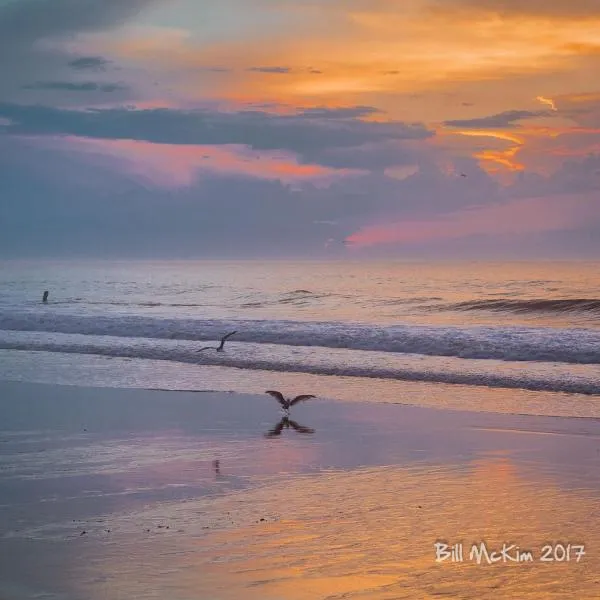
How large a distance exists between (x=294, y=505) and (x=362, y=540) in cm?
119

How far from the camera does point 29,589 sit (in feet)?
18.9

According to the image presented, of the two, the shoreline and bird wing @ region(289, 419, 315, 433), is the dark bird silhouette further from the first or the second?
the shoreline

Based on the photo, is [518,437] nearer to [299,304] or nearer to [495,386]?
[495,386]

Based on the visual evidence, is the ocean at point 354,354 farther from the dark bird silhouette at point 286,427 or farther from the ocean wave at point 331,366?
the dark bird silhouette at point 286,427

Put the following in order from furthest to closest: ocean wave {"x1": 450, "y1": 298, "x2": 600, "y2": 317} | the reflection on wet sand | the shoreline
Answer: ocean wave {"x1": 450, "y1": 298, "x2": 600, "y2": 317} → the shoreline → the reflection on wet sand

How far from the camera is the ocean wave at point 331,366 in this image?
643 inches

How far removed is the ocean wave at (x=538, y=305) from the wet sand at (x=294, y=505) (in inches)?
1046

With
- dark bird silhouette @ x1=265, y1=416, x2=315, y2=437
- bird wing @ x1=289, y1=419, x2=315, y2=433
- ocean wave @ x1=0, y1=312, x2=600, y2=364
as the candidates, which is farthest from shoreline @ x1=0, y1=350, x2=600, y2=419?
ocean wave @ x1=0, y1=312, x2=600, y2=364

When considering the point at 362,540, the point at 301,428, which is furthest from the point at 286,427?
the point at 362,540

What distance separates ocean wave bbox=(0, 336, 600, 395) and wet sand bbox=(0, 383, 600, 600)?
12.6 ft

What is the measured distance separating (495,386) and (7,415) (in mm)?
8644

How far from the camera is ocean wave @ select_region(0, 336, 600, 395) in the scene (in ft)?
53.6

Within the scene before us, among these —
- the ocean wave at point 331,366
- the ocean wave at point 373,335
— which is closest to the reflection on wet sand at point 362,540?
the ocean wave at point 331,366

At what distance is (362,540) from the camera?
682 centimetres
